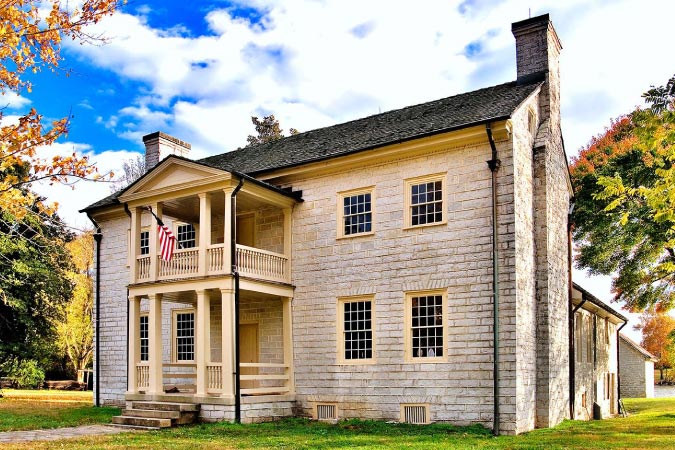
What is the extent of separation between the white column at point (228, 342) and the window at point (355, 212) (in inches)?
136

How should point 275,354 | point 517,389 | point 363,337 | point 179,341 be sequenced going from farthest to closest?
point 179,341 < point 275,354 < point 363,337 < point 517,389

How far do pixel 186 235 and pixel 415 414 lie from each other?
9.81 metres

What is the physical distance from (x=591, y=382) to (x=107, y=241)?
695 inches

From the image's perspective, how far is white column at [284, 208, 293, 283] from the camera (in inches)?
766

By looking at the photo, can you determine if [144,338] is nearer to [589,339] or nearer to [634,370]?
[589,339]

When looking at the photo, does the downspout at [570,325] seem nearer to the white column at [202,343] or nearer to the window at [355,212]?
the window at [355,212]

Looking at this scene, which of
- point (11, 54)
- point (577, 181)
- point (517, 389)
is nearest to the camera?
point (11, 54)

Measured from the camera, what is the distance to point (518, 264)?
16078mm

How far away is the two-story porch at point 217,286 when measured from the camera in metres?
17.6

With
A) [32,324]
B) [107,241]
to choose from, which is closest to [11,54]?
[107,241]

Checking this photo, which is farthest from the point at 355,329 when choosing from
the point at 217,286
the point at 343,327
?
the point at 217,286

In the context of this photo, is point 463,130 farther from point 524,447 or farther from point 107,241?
point 107,241

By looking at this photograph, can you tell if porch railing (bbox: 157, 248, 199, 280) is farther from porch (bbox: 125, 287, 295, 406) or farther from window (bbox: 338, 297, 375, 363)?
window (bbox: 338, 297, 375, 363)

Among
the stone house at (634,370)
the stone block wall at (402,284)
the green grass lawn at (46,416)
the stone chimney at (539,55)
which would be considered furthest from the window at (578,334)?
the stone house at (634,370)
